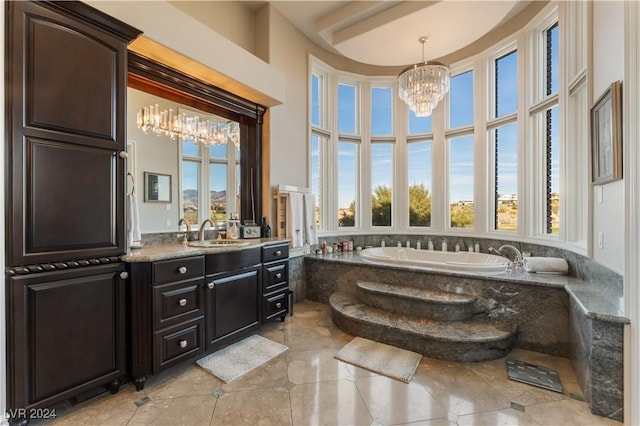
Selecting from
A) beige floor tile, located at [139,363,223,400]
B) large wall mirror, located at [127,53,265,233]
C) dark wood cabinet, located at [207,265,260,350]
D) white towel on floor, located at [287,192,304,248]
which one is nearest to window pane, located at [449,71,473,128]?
white towel on floor, located at [287,192,304,248]

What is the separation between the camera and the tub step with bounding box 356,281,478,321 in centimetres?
270

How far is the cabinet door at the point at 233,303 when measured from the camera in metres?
2.39

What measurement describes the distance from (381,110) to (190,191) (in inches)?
134

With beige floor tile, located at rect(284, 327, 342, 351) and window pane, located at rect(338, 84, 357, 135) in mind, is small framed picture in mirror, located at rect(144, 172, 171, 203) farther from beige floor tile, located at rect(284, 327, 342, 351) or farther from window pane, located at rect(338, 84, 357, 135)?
window pane, located at rect(338, 84, 357, 135)

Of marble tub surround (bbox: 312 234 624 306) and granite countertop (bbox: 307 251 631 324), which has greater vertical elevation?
marble tub surround (bbox: 312 234 624 306)

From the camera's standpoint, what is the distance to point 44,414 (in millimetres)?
1706

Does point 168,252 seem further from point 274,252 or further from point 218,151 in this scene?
point 218,151

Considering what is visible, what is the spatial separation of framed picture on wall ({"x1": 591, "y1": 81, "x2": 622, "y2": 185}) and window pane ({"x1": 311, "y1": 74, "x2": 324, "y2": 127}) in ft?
10.3

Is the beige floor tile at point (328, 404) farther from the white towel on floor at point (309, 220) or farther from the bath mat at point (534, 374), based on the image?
the white towel on floor at point (309, 220)

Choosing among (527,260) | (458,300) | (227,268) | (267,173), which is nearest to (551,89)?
(527,260)

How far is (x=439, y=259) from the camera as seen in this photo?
420 centimetres

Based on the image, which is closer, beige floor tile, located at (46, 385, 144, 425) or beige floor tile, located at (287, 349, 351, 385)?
beige floor tile, located at (46, 385, 144, 425)

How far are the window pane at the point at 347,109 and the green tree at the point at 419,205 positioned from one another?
1412 mm

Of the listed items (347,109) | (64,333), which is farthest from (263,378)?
(347,109)
